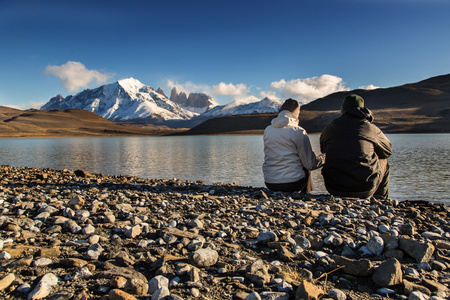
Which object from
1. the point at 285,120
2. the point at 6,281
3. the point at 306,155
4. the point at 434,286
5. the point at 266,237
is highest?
the point at 285,120

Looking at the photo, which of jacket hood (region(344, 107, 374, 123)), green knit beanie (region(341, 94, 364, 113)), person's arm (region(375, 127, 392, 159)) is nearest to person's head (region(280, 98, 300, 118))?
green knit beanie (region(341, 94, 364, 113))

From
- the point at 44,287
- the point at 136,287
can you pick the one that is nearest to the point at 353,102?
the point at 136,287

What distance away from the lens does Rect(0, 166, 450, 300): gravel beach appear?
2955 millimetres

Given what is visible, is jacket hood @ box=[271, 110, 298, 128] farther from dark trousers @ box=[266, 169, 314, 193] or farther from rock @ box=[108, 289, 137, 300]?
rock @ box=[108, 289, 137, 300]

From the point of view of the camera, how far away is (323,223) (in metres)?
5.16

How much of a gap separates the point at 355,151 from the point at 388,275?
11.8ft

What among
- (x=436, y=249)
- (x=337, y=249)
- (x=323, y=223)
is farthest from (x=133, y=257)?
(x=436, y=249)

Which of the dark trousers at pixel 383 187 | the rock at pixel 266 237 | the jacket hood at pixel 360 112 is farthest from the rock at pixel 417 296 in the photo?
the dark trousers at pixel 383 187

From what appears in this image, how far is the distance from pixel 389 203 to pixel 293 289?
510cm

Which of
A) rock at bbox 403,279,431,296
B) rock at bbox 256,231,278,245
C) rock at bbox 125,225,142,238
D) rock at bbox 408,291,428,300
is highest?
rock at bbox 125,225,142,238

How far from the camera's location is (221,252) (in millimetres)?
3875

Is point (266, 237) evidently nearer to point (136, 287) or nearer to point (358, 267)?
point (358, 267)

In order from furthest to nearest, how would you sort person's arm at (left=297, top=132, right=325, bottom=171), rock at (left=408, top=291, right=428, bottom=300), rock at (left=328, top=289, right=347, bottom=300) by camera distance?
person's arm at (left=297, top=132, right=325, bottom=171) < rock at (left=328, top=289, right=347, bottom=300) < rock at (left=408, top=291, right=428, bottom=300)

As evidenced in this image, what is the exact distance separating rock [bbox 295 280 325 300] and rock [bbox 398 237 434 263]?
1691mm
